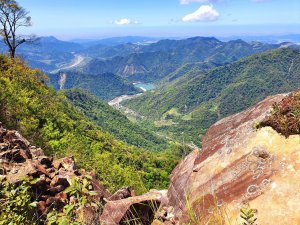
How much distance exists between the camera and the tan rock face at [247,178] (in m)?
8.75

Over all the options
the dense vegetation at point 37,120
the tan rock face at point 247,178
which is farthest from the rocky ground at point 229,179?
the dense vegetation at point 37,120

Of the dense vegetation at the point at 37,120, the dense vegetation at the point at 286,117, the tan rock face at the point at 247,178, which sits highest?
the dense vegetation at the point at 286,117

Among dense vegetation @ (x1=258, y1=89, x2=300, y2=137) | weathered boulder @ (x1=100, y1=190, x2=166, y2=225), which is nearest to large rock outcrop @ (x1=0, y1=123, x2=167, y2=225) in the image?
weathered boulder @ (x1=100, y1=190, x2=166, y2=225)

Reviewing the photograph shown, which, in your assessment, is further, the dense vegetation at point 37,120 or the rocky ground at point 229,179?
the dense vegetation at point 37,120

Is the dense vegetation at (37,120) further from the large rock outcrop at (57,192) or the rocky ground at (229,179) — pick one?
the rocky ground at (229,179)

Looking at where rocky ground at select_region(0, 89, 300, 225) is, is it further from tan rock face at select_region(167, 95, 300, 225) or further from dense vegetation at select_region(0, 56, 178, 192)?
dense vegetation at select_region(0, 56, 178, 192)

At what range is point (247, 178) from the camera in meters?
10.2

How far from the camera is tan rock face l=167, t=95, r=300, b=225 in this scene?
875 cm

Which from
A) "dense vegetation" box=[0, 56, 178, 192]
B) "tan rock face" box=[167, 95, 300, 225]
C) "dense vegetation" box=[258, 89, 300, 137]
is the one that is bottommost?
"dense vegetation" box=[0, 56, 178, 192]

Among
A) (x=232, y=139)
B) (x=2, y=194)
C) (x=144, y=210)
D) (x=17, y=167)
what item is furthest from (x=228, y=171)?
(x=17, y=167)

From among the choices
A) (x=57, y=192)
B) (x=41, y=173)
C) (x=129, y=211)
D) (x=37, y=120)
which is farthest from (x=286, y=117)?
(x=37, y=120)

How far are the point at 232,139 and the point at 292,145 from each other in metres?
2.83

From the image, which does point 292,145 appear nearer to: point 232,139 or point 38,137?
point 232,139

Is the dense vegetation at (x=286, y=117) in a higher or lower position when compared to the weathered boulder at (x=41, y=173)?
higher
